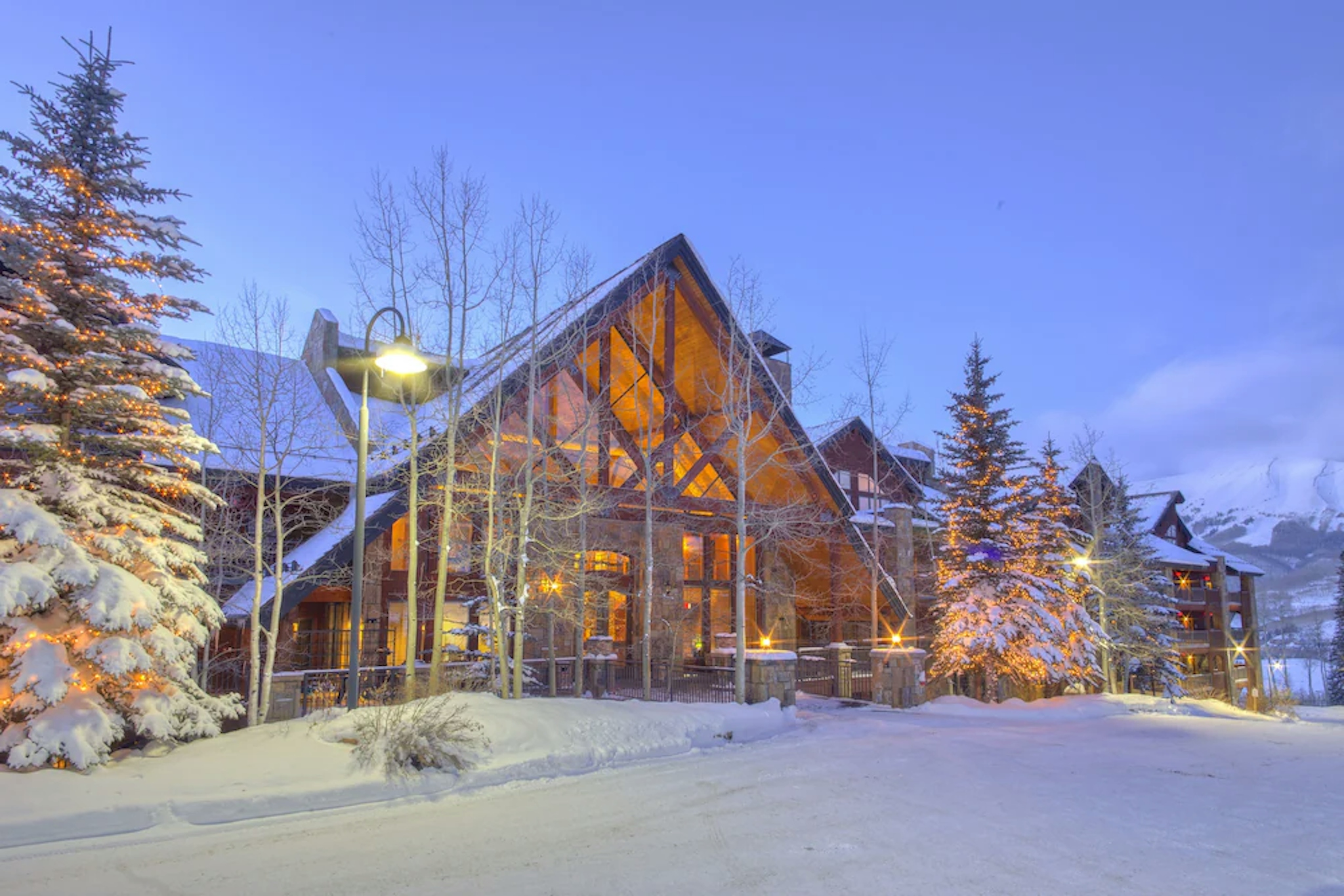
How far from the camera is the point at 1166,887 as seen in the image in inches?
233

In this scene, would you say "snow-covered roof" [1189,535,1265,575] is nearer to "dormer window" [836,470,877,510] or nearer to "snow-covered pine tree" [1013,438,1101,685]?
"dormer window" [836,470,877,510]

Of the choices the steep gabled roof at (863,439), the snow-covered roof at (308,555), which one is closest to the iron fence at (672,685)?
the snow-covered roof at (308,555)

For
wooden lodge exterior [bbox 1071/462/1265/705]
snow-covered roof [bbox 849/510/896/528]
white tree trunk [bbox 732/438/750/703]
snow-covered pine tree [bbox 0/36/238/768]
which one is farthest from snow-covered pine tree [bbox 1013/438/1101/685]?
snow-covered pine tree [bbox 0/36/238/768]

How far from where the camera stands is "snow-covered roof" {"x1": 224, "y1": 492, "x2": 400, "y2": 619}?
1530 centimetres

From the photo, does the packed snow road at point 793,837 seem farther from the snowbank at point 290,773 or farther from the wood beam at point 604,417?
the wood beam at point 604,417

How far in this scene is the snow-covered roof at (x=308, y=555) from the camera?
1530cm

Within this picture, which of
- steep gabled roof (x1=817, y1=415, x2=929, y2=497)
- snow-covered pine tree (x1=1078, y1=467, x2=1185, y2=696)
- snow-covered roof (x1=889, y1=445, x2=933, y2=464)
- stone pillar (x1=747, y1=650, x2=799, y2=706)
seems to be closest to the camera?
stone pillar (x1=747, y1=650, x2=799, y2=706)

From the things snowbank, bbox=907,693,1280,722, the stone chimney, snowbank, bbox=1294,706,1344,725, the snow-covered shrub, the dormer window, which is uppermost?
the stone chimney

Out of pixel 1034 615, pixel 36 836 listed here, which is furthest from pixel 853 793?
pixel 1034 615

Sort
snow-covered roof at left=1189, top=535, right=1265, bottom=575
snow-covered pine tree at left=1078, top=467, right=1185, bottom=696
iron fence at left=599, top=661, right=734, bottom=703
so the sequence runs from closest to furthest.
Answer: iron fence at left=599, top=661, right=734, bottom=703
snow-covered pine tree at left=1078, top=467, right=1185, bottom=696
snow-covered roof at left=1189, top=535, right=1265, bottom=575

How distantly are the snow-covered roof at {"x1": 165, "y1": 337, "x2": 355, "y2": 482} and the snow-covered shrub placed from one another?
26.0 ft

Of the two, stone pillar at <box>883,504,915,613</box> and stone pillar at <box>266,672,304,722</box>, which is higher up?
stone pillar at <box>883,504,915,613</box>

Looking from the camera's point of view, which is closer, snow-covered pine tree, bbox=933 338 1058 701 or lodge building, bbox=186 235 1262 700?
lodge building, bbox=186 235 1262 700

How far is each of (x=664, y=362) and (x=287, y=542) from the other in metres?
10.8
